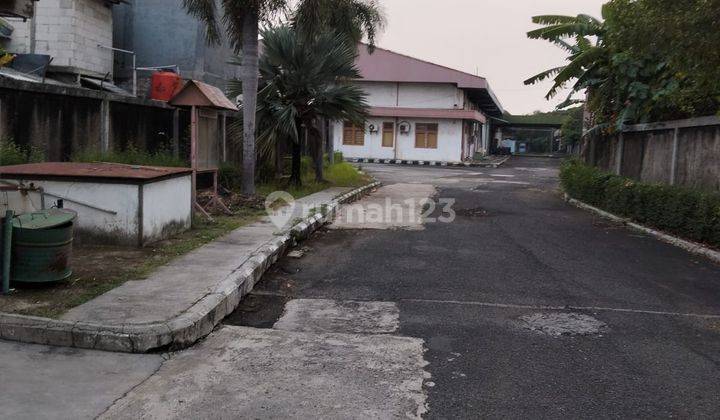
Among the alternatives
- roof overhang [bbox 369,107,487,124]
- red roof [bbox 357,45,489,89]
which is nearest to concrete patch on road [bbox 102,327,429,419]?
roof overhang [bbox 369,107,487,124]

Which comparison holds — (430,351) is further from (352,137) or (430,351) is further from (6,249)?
(352,137)

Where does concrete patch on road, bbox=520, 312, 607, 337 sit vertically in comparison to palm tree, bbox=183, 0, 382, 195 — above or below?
below

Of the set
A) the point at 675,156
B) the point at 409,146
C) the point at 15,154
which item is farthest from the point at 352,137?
the point at 15,154

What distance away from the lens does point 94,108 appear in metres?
11.8

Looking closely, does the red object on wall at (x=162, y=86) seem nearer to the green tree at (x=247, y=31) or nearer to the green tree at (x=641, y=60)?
the green tree at (x=247, y=31)

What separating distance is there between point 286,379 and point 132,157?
28.7 ft

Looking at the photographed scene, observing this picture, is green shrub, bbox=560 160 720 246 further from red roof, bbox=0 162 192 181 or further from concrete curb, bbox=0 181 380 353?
red roof, bbox=0 162 192 181

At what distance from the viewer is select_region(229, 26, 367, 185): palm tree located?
56.4ft

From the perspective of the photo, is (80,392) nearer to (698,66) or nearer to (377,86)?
(698,66)

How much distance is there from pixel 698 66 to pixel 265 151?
10.4m

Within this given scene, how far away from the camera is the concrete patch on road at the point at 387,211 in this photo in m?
12.8

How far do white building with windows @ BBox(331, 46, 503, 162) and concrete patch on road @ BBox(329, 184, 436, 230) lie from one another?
67.6ft

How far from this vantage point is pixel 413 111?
41.8 m

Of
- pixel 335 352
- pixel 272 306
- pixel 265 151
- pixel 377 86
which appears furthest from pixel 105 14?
pixel 377 86
